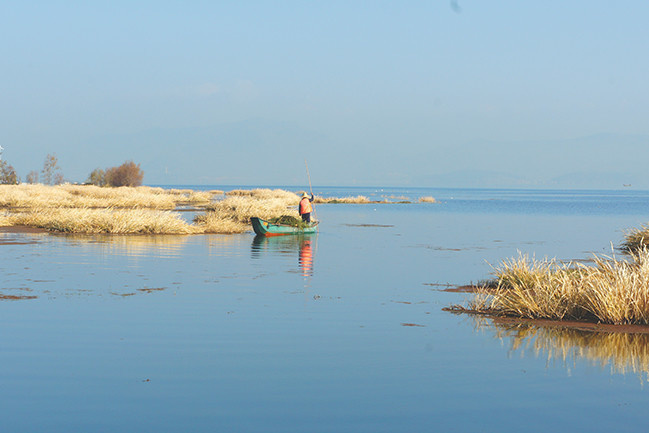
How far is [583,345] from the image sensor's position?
40.7 ft

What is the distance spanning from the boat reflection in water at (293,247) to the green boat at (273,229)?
234 millimetres

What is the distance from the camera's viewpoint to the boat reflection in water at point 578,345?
1125 centimetres

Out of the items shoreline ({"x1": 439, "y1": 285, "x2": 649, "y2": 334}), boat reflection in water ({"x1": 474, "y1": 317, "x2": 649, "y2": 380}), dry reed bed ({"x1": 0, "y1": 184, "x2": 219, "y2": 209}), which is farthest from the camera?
dry reed bed ({"x1": 0, "y1": 184, "x2": 219, "y2": 209})

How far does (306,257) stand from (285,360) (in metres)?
17.4

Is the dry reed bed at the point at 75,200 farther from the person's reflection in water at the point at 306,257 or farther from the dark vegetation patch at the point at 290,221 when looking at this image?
the person's reflection in water at the point at 306,257

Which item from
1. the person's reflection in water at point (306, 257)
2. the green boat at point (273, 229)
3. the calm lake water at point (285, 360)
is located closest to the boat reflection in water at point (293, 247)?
the person's reflection in water at point (306, 257)

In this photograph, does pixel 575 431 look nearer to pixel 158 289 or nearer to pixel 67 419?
pixel 67 419

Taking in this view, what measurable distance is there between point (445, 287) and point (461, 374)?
985 cm

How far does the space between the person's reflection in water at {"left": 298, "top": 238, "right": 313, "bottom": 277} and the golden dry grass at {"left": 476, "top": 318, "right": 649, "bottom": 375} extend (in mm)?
9796

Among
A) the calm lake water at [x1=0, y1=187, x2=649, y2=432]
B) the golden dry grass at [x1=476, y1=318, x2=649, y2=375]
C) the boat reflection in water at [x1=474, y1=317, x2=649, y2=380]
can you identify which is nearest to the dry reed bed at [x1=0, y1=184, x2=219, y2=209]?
the calm lake water at [x1=0, y1=187, x2=649, y2=432]

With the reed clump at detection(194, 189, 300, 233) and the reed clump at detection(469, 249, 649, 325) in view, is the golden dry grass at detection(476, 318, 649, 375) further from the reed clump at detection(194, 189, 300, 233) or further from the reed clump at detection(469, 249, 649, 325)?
the reed clump at detection(194, 189, 300, 233)

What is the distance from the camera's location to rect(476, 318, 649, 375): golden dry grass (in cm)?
1130

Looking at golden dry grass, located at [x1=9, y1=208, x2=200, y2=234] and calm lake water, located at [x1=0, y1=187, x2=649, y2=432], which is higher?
golden dry grass, located at [x1=9, y1=208, x2=200, y2=234]

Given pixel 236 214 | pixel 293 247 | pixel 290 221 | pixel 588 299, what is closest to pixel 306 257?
pixel 293 247
